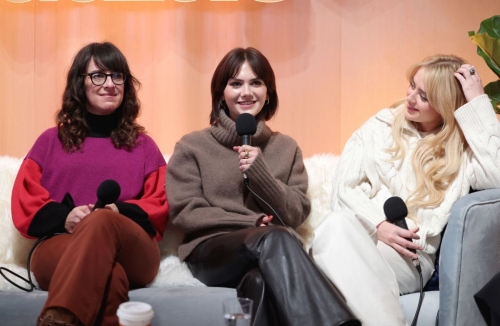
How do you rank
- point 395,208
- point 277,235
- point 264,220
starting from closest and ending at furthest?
point 277,235 → point 395,208 → point 264,220

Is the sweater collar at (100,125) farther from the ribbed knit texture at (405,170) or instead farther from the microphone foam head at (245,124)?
the ribbed knit texture at (405,170)

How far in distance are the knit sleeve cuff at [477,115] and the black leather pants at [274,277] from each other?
955 millimetres

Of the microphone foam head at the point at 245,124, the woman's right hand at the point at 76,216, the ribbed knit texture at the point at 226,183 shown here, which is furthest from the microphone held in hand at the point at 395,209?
the woman's right hand at the point at 76,216

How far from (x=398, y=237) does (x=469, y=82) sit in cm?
73

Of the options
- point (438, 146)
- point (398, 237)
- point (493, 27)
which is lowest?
point (398, 237)

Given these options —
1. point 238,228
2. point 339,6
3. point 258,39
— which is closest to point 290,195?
point 238,228

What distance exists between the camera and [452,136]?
2.53m

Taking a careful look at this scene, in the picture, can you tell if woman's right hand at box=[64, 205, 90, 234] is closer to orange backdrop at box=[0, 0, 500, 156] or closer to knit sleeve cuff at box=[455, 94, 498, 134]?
orange backdrop at box=[0, 0, 500, 156]

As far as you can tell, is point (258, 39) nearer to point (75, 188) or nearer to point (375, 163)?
point (375, 163)

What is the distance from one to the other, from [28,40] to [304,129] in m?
1.67

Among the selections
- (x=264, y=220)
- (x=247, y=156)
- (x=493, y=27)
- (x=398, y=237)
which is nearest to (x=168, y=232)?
(x=264, y=220)

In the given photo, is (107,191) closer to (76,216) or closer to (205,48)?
(76,216)

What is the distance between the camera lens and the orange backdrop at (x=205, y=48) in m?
3.45

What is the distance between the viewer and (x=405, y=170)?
2547mm
